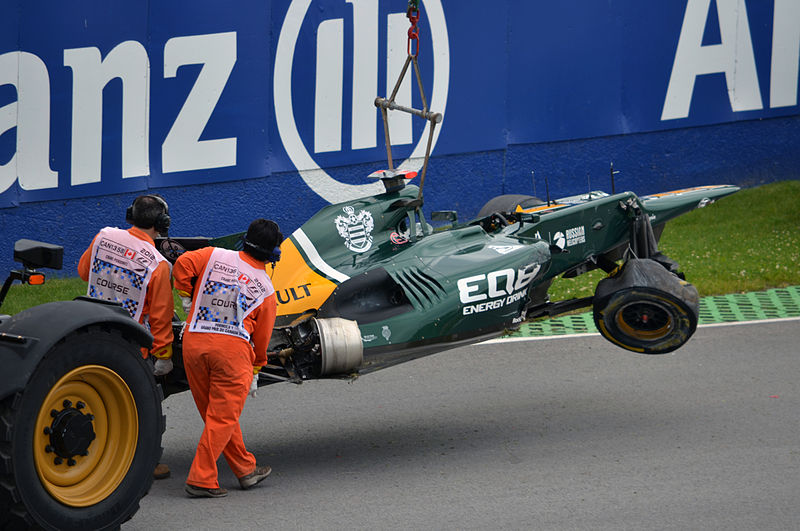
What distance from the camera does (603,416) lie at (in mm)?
7863

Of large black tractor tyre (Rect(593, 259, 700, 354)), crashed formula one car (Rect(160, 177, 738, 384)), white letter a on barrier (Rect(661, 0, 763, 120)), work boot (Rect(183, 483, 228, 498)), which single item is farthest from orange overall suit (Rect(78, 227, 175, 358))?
white letter a on barrier (Rect(661, 0, 763, 120))

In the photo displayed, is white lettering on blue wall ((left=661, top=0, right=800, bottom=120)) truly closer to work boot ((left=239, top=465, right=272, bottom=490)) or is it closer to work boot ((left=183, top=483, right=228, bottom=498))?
work boot ((left=239, top=465, right=272, bottom=490))

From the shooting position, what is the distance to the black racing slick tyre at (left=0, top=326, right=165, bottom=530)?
15.9ft

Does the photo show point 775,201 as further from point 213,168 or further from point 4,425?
point 4,425

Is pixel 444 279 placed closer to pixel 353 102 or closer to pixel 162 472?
pixel 162 472

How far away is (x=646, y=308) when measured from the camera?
24.6 ft

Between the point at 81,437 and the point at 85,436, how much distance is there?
0.03 metres

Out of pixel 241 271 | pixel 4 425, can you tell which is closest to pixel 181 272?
pixel 241 271

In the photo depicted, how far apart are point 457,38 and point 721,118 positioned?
4028 millimetres

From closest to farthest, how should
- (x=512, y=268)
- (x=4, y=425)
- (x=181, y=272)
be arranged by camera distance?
(x=4, y=425)
(x=181, y=272)
(x=512, y=268)

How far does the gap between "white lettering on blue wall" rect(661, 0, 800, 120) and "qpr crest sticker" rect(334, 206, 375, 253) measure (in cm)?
822

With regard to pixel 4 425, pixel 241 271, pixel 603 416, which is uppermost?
pixel 241 271

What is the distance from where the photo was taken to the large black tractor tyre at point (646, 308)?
292 inches

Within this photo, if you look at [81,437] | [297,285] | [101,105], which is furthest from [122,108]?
[81,437]
